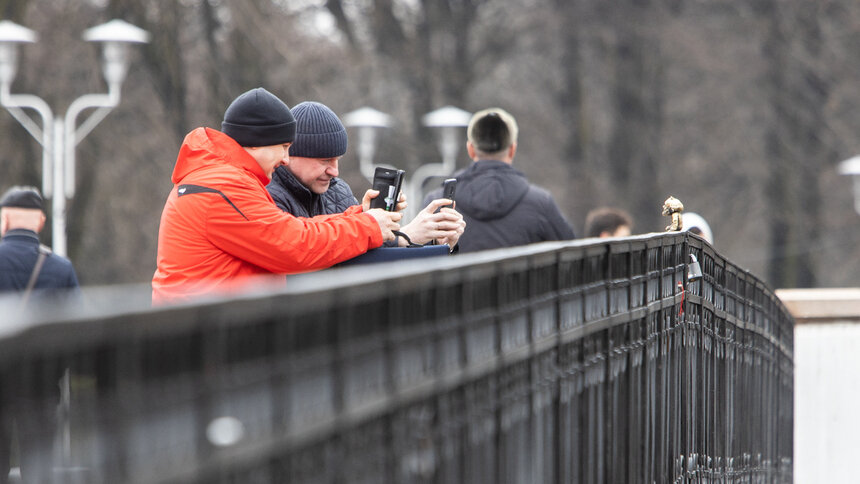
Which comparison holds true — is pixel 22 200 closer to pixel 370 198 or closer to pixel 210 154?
pixel 370 198

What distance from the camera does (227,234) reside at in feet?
10.6

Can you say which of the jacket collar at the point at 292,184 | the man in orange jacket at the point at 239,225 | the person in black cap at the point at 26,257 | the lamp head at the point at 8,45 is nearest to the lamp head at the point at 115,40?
the lamp head at the point at 8,45

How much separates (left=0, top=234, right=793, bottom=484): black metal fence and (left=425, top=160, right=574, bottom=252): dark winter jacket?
2.12m

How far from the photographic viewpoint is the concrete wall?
27.9 ft

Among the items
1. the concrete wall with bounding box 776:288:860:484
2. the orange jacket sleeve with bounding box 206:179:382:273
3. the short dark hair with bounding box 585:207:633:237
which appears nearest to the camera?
the orange jacket sleeve with bounding box 206:179:382:273

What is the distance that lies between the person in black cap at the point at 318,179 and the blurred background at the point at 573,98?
15.2 m

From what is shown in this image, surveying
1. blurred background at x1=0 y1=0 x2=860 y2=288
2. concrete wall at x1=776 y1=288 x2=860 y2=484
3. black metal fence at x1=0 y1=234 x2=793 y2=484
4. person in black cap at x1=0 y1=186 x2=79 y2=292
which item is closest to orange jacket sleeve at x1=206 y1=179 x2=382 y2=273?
black metal fence at x1=0 y1=234 x2=793 y2=484

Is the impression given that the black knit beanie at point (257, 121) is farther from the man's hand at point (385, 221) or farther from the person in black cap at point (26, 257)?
the person in black cap at point (26, 257)

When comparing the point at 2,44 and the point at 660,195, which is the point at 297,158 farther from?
the point at 660,195

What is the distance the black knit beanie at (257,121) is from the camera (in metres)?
3.44

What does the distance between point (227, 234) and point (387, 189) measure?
79 centimetres

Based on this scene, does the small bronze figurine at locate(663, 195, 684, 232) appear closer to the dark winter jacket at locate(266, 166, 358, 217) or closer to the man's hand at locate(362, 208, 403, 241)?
the dark winter jacket at locate(266, 166, 358, 217)

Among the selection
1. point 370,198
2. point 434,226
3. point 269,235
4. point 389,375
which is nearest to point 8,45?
point 370,198

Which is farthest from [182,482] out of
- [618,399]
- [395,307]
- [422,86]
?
[422,86]
